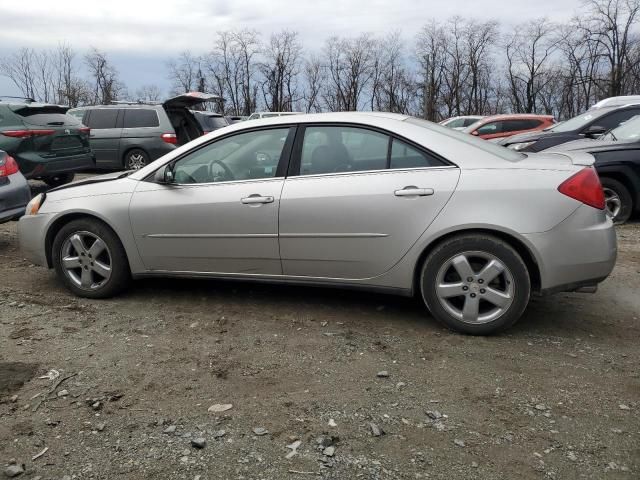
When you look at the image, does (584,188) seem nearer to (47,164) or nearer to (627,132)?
(627,132)

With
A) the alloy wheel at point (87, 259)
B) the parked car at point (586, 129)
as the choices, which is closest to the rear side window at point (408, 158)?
the alloy wheel at point (87, 259)

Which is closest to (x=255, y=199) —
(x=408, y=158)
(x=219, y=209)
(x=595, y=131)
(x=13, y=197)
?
(x=219, y=209)

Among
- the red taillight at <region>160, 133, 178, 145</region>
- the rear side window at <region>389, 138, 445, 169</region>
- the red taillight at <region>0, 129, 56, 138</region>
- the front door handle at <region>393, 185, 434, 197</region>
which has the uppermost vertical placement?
the red taillight at <region>160, 133, 178, 145</region>

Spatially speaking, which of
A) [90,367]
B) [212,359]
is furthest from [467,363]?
[90,367]

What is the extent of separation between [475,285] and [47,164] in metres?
7.56

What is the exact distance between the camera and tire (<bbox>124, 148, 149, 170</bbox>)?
506 inches

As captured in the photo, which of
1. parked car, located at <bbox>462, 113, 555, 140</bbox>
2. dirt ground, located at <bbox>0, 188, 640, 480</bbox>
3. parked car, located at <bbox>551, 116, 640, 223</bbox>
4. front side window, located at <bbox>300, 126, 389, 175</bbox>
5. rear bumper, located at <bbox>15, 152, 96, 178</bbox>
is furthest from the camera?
parked car, located at <bbox>462, 113, 555, 140</bbox>

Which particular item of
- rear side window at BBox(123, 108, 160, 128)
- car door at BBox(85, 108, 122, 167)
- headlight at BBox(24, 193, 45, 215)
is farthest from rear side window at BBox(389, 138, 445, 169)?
car door at BBox(85, 108, 122, 167)

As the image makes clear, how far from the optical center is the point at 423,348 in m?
3.50

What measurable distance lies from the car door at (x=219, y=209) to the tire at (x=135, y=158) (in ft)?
29.9

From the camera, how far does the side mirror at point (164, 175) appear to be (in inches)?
163

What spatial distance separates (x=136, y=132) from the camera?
12.8 metres

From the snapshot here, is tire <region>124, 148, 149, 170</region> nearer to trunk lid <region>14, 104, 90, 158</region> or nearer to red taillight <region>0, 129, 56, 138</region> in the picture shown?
trunk lid <region>14, 104, 90, 158</region>

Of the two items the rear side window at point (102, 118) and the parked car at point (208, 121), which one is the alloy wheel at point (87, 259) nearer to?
the parked car at point (208, 121)
